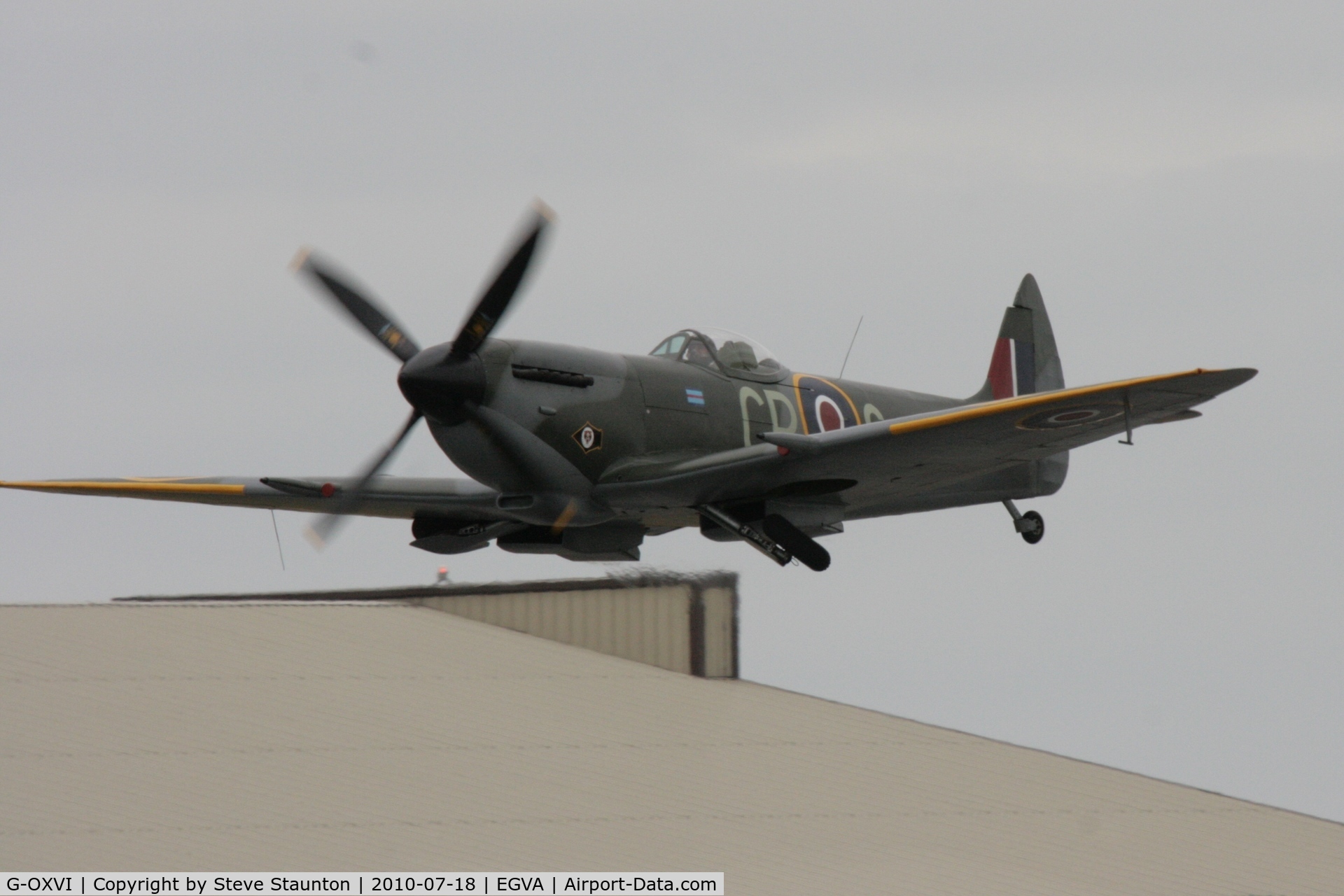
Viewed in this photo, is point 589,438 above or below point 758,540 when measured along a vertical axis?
above

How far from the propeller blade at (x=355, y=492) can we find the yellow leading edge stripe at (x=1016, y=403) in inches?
178

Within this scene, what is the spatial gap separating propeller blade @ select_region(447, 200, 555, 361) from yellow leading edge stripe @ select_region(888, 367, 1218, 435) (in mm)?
3678

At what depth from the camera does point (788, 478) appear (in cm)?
1766

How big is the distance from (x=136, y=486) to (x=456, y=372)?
5.66 meters

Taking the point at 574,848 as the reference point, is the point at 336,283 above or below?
above

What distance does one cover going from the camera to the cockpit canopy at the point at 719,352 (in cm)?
1841

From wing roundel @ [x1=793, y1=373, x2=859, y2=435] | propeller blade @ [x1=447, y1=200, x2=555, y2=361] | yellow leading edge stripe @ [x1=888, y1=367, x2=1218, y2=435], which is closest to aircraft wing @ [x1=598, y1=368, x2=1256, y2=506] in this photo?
yellow leading edge stripe @ [x1=888, y1=367, x2=1218, y2=435]

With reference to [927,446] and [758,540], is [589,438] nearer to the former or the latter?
[758,540]

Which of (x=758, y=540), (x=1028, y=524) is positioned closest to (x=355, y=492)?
(x=758, y=540)

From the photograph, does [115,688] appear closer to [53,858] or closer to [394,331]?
[53,858]

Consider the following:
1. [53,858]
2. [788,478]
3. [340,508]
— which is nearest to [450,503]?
[340,508]

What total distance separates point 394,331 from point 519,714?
307 inches

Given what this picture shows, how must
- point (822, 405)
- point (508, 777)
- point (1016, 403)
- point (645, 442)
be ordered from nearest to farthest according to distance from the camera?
point (1016, 403) < point (645, 442) < point (822, 405) < point (508, 777)

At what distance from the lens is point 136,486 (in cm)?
2017
